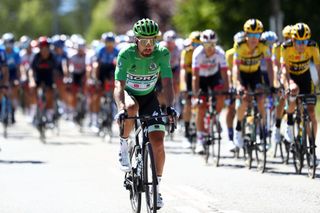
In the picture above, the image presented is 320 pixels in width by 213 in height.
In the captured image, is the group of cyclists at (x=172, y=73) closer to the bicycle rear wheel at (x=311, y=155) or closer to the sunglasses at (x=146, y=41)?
the sunglasses at (x=146, y=41)

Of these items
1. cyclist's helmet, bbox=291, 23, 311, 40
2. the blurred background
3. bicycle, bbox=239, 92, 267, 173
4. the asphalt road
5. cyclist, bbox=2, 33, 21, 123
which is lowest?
the asphalt road

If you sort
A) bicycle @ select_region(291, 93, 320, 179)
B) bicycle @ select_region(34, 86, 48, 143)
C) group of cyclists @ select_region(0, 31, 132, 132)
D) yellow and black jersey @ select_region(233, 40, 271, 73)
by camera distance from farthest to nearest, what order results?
1. group of cyclists @ select_region(0, 31, 132, 132)
2. bicycle @ select_region(34, 86, 48, 143)
3. yellow and black jersey @ select_region(233, 40, 271, 73)
4. bicycle @ select_region(291, 93, 320, 179)

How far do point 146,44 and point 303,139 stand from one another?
13.4 feet

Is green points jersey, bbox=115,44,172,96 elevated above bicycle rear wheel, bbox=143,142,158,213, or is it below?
above

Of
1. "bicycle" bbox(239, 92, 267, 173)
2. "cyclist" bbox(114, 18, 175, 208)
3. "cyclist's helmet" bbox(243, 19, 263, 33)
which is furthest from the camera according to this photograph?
"cyclist's helmet" bbox(243, 19, 263, 33)

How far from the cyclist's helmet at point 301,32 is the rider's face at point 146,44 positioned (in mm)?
3813

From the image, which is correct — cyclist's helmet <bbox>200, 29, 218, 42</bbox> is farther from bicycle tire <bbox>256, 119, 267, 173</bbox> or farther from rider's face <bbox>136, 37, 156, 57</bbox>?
rider's face <bbox>136, 37, 156, 57</bbox>

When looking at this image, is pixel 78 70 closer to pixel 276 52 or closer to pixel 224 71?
pixel 276 52

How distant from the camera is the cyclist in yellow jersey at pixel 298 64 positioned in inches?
566

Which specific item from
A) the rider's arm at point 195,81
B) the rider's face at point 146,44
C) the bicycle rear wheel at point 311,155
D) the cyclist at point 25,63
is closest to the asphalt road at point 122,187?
the bicycle rear wheel at point 311,155

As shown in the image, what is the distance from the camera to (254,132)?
603 inches

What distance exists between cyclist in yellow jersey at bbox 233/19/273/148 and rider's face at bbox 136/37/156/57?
4.74m

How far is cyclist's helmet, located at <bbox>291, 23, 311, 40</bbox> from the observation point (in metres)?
14.3

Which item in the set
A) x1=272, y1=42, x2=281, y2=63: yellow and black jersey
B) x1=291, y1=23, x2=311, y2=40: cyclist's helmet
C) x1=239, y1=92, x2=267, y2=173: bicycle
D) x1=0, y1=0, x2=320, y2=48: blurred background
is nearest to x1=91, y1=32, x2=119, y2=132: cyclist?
x1=272, y1=42, x2=281, y2=63: yellow and black jersey
